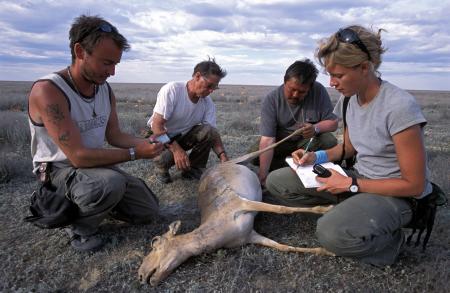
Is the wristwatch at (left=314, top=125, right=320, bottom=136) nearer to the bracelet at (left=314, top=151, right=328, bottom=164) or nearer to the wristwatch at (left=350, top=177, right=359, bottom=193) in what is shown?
the bracelet at (left=314, top=151, right=328, bottom=164)

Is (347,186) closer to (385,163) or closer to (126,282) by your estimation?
(385,163)

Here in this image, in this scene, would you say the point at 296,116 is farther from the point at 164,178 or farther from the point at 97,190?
the point at 97,190

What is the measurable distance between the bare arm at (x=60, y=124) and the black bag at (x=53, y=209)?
0.73 feet

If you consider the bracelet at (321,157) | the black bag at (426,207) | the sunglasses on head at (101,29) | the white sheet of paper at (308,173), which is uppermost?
the sunglasses on head at (101,29)

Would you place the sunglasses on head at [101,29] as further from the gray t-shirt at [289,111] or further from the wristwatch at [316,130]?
the wristwatch at [316,130]

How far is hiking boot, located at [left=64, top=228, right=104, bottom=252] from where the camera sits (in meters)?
3.37

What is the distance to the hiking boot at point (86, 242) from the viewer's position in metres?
3.37

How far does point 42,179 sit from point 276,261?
1.90 metres

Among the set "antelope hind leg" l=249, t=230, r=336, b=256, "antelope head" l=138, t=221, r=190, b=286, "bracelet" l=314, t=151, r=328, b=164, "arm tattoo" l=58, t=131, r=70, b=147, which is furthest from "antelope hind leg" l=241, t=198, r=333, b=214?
"arm tattoo" l=58, t=131, r=70, b=147

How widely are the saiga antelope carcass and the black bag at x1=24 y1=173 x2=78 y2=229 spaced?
696mm

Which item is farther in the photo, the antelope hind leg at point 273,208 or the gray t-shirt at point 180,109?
the gray t-shirt at point 180,109

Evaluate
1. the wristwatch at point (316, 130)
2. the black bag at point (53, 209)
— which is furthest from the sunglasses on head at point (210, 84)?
the black bag at point (53, 209)

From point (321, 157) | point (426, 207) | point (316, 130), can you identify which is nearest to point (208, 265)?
point (321, 157)

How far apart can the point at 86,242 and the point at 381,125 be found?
2.36 meters
